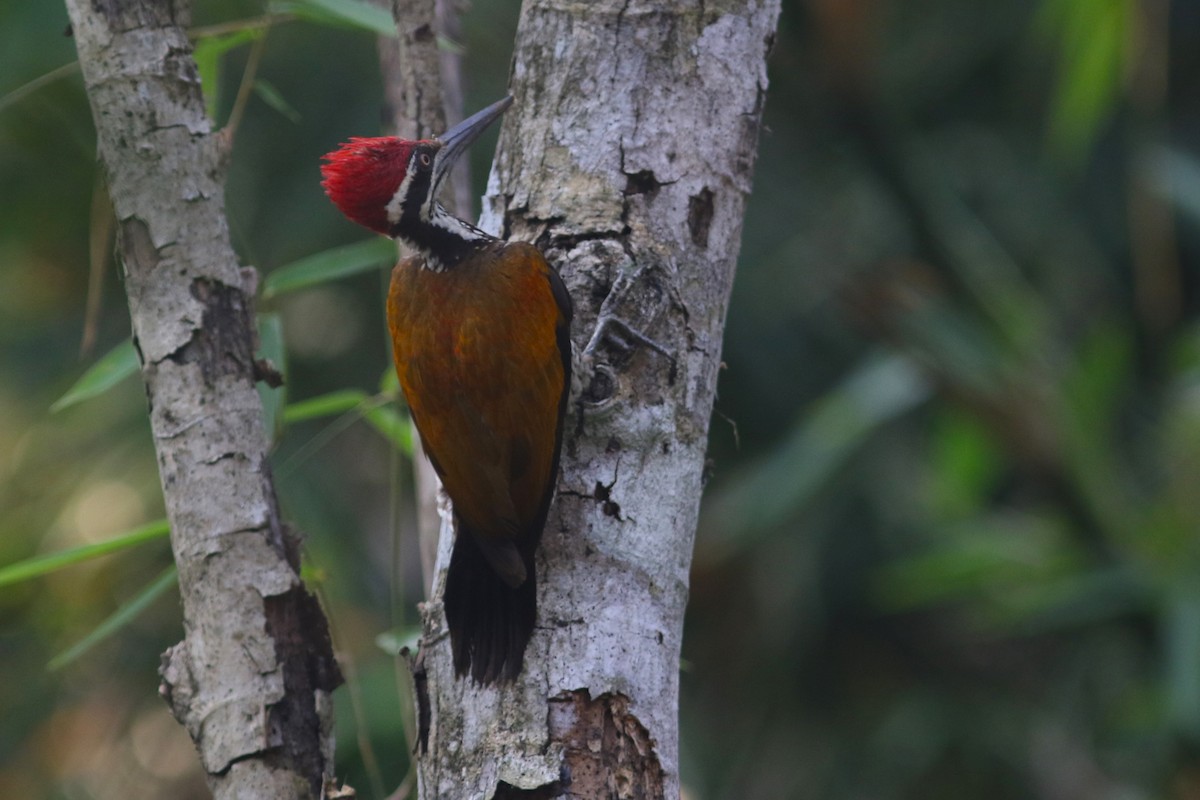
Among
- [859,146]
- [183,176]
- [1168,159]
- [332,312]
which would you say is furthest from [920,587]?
[183,176]

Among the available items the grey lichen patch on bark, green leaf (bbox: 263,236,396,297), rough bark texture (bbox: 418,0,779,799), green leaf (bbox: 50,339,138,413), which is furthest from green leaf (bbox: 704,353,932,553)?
the grey lichen patch on bark

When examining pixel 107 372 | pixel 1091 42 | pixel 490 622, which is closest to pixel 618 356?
pixel 490 622

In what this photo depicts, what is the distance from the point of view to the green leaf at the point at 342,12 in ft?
8.32

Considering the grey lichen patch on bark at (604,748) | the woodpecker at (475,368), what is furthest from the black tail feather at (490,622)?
the grey lichen patch on bark at (604,748)

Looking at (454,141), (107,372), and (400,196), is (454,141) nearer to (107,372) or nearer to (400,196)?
(400,196)

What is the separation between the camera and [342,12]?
251cm

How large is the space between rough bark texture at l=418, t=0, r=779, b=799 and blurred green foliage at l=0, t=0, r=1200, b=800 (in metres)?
3.44

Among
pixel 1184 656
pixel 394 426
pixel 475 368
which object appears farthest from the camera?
pixel 1184 656

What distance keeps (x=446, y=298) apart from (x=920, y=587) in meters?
4.22

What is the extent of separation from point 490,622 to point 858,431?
464 centimetres

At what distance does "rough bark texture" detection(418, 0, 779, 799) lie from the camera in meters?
2.04

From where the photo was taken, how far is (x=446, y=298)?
107 inches

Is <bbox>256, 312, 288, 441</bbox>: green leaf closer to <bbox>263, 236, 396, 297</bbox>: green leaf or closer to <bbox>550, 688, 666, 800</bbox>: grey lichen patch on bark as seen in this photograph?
<bbox>263, 236, 396, 297</bbox>: green leaf

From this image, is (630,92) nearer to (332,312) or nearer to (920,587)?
(920,587)
